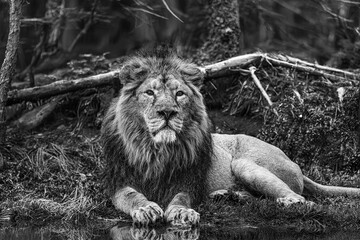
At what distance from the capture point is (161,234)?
688cm

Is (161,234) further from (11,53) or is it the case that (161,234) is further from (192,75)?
(11,53)

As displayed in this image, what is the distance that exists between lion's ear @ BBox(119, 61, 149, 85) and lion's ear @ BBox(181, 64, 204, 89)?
1.21 feet

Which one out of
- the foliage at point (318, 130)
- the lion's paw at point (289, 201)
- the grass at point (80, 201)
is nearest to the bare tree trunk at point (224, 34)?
the foliage at point (318, 130)

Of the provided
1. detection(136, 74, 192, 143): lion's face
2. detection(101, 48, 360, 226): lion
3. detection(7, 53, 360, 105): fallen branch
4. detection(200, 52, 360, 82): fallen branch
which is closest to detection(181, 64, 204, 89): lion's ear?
detection(101, 48, 360, 226): lion

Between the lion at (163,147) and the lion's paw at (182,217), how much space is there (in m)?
0.01

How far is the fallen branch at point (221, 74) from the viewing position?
1045 centimetres

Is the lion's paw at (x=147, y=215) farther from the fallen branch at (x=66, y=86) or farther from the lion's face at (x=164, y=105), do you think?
the fallen branch at (x=66, y=86)

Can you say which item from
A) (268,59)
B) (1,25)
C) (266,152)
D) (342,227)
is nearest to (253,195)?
(266,152)

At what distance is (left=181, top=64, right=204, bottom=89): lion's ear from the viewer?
26.2 feet

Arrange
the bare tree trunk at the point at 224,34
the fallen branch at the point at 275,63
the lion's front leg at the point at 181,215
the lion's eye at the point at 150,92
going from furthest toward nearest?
the bare tree trunk at the point at 224,34, the fallen branch at the point at 275,63, the lion's eye at the point at 150,92, the lion's front leg at the point at 181,215

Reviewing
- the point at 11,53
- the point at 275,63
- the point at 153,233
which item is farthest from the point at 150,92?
the point at 275,63

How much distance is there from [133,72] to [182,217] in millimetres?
1518

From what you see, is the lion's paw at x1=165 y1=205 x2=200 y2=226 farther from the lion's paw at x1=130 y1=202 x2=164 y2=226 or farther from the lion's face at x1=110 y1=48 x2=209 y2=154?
the lion's face at x1=110 y1=48 x2=209 y2=154

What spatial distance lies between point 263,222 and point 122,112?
1646 millimetres
